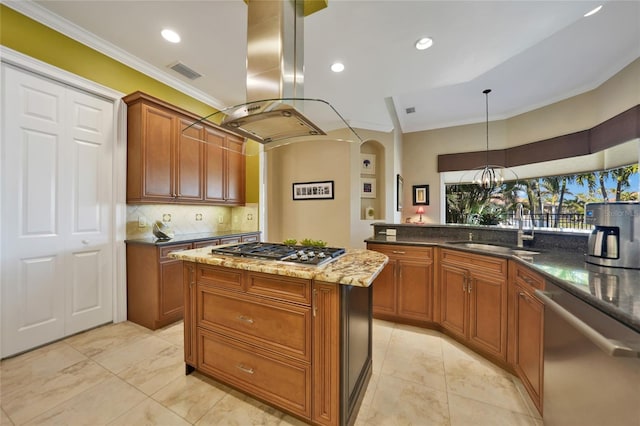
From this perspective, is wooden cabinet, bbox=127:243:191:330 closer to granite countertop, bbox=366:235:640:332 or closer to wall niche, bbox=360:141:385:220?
wall niche, bbox=360:141:385:220

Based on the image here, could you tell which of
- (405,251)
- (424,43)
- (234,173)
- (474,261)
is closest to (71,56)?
(234,173)

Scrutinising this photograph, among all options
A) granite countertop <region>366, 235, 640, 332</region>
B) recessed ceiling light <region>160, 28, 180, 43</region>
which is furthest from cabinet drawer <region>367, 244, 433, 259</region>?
recessed ceiling light <region>160, 28, 180, 43</region>

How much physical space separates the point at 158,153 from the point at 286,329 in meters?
2.56

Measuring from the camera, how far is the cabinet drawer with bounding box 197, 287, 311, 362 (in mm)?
1302

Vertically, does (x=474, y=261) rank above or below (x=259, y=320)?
above

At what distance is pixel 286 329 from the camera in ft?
4.41

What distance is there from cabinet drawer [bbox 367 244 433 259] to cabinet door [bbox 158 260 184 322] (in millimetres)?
2228

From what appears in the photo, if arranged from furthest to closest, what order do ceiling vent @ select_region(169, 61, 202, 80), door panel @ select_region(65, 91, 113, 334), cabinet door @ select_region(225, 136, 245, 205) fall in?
cabinet door @ select_region(225, 136, 245, 205), ceiling vent @ select_region(169, 61, 202, 80), door panel @ select_region(65, 91, 113, 334)

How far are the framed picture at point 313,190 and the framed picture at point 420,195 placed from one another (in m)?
2.31

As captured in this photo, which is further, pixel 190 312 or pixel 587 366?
pixel 190 312

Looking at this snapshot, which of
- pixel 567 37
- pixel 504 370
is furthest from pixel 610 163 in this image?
pixel 504 370

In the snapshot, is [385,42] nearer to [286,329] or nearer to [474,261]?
[474,261]

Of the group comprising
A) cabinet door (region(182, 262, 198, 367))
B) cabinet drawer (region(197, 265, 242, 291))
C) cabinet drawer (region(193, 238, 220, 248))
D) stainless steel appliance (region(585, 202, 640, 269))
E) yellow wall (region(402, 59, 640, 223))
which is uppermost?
yellow wall (region(402, 59, 640, 223))

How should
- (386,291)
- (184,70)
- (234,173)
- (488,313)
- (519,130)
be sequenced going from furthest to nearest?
(519,130), (234,173), (184,70), (386,291), (488,313)
